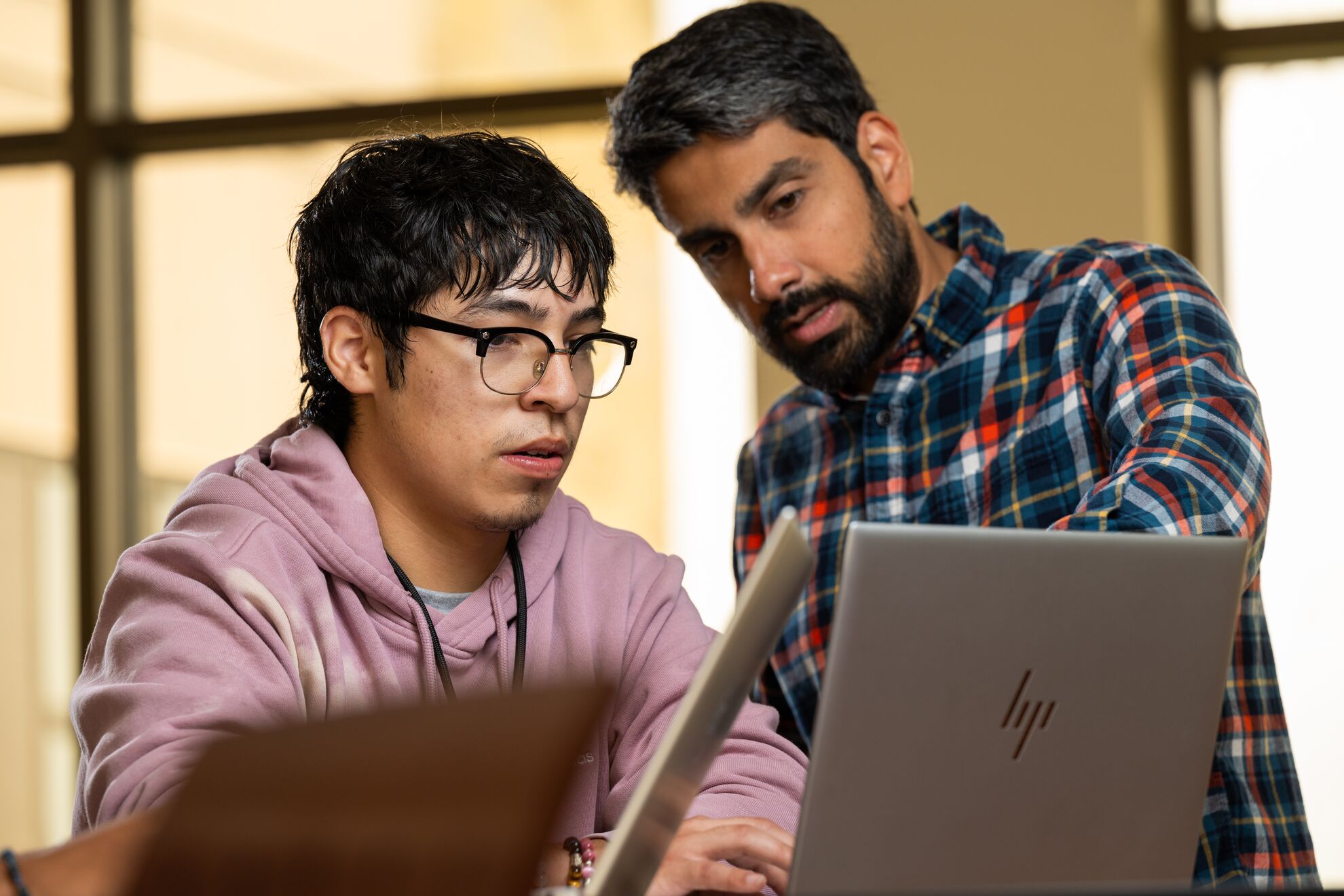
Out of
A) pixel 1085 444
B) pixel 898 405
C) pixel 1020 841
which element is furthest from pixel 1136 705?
pixel 898 405

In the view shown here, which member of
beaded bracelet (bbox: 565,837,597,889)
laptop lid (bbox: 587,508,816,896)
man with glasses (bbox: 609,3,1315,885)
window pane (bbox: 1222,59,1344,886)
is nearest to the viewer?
laptop lid (bbox: 587,508,816,896)

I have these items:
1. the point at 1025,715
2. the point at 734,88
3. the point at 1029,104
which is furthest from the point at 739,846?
the point at 1029,104

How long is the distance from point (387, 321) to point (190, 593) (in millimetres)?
383

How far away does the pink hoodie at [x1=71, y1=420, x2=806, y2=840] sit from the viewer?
1.14 metres

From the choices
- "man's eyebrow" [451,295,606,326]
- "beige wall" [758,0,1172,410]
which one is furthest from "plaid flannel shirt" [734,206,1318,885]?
"beige wall" [758,0,1172,410]

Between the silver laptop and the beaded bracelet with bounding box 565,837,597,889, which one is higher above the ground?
the silver laptop

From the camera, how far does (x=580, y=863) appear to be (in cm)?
123

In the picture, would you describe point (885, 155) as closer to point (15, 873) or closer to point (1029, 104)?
point (1029, 104)

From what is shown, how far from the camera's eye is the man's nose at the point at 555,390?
1418 mm

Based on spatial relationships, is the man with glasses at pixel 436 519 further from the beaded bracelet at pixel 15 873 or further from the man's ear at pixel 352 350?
the beaded bracelet at pixel 15 873

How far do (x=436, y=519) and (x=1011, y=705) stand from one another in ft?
2.48

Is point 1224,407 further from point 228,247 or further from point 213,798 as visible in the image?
point 228,247

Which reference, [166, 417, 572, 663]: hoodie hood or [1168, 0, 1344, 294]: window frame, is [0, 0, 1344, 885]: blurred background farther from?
[166, 417, 572, 663]: hoodie hood

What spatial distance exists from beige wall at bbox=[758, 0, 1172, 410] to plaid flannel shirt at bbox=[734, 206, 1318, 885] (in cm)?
77
